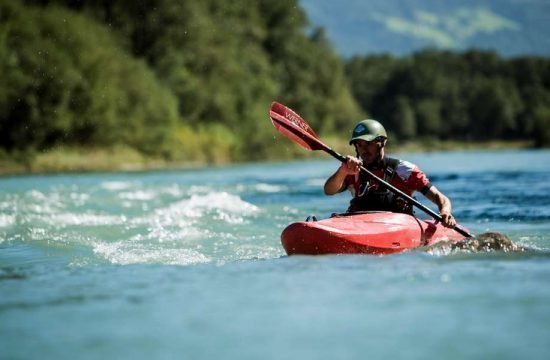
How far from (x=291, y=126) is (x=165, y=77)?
1385 inches

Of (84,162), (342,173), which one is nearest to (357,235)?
(342,173)

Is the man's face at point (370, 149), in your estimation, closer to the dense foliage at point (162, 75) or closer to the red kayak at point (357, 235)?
the red kayak at point (357, 235)

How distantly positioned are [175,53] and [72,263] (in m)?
36.8

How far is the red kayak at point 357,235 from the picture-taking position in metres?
7.01

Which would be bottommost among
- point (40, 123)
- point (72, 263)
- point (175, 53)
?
point (72, 263)

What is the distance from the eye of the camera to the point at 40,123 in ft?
110

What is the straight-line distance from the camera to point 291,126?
335 inches

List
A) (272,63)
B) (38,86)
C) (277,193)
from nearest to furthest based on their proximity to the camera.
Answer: (277,193) → (38,86) → (272,63)

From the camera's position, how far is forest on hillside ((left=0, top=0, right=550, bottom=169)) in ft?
109

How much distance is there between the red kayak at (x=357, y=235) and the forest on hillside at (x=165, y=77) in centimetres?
2729

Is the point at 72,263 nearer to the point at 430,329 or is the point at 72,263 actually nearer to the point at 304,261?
the point at 304,261

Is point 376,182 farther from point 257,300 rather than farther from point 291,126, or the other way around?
point 257,300

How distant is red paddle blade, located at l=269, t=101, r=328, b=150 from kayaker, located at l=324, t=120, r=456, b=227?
2.48 ft

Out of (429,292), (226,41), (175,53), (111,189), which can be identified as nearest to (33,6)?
(175,53)
